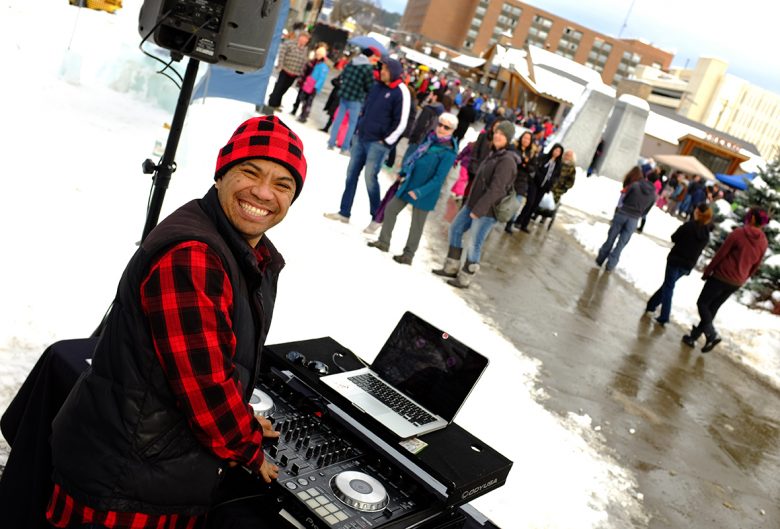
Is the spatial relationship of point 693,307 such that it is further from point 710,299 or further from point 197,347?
point 197,347

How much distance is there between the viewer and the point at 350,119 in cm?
1357

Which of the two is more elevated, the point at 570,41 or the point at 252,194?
the point at 570,41

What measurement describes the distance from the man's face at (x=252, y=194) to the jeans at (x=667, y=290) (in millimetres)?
9272

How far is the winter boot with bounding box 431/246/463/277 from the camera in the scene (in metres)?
8.88

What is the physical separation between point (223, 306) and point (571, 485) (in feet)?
12.3

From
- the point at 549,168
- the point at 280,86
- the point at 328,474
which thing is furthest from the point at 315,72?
the point at 328,474

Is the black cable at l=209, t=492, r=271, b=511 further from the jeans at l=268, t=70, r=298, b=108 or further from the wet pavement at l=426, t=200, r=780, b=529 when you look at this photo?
the jeans at l=268, t=70, r=298, b=108

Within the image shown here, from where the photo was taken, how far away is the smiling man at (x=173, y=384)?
193 centimetres

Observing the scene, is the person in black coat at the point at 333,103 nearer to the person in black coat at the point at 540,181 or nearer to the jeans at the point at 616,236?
the person in black coat at the point at 540,181

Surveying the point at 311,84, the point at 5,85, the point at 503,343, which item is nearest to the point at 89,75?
the point at 5,85

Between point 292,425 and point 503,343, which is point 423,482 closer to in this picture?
point 292,425

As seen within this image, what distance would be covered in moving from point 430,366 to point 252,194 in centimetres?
115

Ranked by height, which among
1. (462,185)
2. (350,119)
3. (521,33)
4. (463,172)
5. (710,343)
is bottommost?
(710,343)

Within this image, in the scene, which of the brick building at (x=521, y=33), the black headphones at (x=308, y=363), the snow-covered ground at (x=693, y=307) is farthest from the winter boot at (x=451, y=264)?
the brick building at (x=521, y=33)
